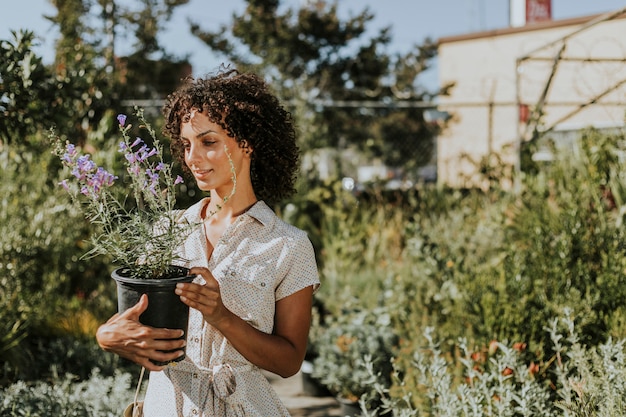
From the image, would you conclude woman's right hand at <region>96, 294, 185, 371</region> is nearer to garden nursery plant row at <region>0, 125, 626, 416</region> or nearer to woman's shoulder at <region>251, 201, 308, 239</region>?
woman's shoulder at <region>251, 201, 308, 239</region>

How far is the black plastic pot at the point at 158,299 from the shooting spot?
1.52m

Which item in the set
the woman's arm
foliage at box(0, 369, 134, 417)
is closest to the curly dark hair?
the woman's arm

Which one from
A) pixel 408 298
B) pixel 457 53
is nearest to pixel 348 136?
pixel 457 53

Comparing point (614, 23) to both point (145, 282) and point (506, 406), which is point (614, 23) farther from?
point (145, 282)

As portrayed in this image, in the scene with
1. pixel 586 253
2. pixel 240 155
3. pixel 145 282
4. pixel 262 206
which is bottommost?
pixel 586 253

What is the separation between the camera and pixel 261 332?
1667 millimetres

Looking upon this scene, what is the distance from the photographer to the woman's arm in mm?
1496

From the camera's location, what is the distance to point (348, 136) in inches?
558

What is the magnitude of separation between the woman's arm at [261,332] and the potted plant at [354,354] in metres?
2.28

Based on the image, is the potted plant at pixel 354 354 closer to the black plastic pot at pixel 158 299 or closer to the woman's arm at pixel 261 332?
the woman's arm at pixel 261 332

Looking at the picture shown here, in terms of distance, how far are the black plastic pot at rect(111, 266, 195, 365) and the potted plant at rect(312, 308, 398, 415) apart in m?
2.55

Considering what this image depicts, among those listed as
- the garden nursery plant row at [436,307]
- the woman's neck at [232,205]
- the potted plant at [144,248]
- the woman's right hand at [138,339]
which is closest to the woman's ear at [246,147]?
the woman's neck at [232,205]

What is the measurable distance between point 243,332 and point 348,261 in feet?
15.1

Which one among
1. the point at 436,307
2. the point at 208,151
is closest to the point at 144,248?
the point at 208,151
